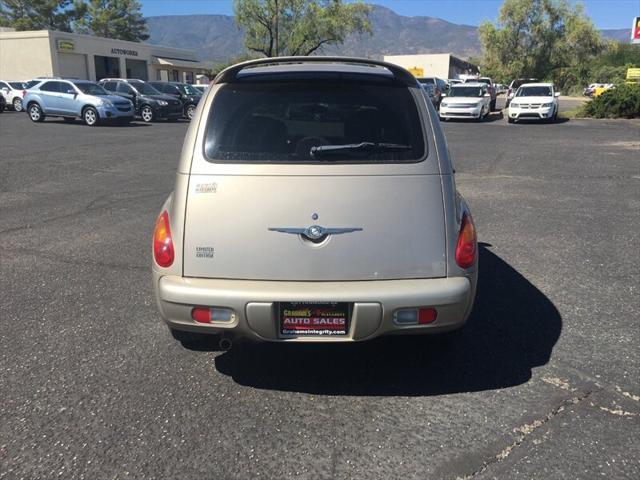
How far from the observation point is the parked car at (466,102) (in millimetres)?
24939

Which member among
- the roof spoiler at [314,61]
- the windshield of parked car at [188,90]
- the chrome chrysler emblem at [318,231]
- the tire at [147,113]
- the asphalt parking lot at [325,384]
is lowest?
the asphalt parking lot at [325,384]

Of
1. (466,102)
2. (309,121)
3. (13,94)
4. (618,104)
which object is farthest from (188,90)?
(309,121)

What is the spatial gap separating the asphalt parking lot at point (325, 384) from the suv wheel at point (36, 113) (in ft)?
60.5

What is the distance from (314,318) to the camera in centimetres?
297

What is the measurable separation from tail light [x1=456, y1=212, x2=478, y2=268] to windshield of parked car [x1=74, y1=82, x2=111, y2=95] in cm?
2137

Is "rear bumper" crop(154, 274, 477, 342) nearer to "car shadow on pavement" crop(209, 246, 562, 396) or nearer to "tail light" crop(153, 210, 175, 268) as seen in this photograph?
"tail light" crop(153, 210, 175, 268)

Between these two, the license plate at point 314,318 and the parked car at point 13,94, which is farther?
the parked car at point 13,94

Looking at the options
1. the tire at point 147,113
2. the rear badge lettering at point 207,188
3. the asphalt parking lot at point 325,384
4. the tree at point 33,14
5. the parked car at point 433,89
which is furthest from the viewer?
the tree at point 33,14

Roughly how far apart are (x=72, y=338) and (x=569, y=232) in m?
5.58

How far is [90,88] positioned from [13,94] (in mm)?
11617

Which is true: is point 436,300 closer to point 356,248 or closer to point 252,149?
point 356,248

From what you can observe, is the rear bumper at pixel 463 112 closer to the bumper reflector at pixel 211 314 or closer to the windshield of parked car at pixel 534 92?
the windshield of parked car at pixel 534 92

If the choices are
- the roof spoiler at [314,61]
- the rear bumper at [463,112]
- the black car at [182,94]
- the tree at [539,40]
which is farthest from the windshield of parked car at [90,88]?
the tree at [539,40]

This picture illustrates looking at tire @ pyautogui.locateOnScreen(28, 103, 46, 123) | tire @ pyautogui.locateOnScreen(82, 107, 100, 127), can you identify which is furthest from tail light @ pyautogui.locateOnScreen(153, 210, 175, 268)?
tire @ pyautogui.locateOnScreen(28, 103, 46, 123)
